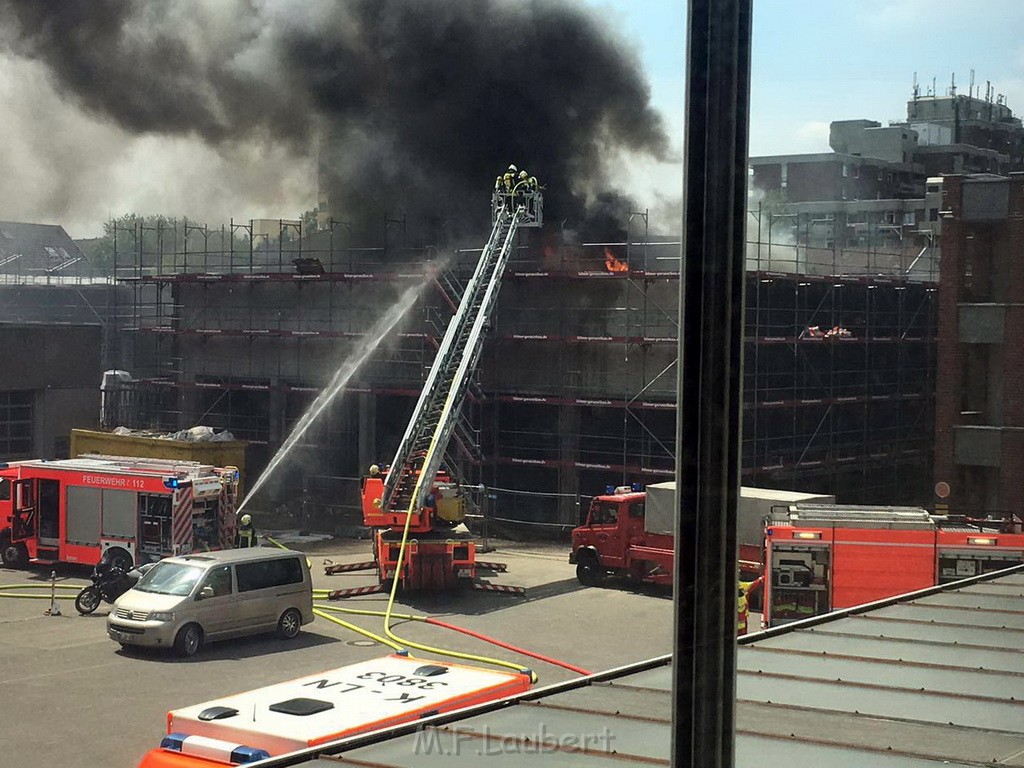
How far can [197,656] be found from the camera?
17.2m

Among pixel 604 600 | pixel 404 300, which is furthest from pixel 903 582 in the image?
pixel 404 300

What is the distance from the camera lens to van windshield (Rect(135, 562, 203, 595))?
17281 mm

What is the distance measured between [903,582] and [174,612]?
974 cm

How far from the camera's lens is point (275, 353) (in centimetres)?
3444

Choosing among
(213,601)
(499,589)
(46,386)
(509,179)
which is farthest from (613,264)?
(213,601)

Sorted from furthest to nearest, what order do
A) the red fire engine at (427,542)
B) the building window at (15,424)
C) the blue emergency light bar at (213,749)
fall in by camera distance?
1. the building window at (15,424)
2. the red fire engine at (427,542)
3. the blue emergency light bar at (213,749)

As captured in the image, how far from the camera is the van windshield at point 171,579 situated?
680 inches

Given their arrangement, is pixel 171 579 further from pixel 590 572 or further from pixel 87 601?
pixel 590 572

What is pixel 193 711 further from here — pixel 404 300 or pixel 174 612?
pixel 404 300

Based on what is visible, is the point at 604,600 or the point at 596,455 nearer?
the point at 604,600

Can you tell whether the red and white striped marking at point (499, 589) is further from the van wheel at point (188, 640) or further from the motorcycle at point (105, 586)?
the van wheel at point (188, 640)

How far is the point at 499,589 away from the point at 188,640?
636 cm

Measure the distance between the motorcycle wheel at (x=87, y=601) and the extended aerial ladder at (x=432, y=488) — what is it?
4.56 metres

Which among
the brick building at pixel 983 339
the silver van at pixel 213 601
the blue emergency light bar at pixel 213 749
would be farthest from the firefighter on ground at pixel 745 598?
the blue emergency light bar at pixel 213 749
